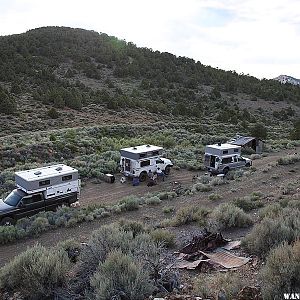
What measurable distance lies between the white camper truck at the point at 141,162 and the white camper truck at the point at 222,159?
3.02 m

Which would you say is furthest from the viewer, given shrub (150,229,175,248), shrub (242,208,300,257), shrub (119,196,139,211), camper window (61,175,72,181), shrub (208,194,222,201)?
camper window (61,175,72,181)

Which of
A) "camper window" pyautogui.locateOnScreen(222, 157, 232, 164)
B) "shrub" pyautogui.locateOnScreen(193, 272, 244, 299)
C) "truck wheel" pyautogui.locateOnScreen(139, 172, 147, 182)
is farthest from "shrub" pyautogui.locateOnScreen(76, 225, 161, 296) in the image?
"camper window" pyautogui.locateOnScreen(222, 157, 232, 164)

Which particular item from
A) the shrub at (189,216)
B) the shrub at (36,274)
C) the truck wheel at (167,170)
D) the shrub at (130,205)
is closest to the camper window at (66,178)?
the shrub at (130,205)

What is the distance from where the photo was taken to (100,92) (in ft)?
194

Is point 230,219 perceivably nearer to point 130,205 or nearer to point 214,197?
point 214,197

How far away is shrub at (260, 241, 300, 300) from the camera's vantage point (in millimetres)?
6223

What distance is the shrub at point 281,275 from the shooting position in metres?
6.22

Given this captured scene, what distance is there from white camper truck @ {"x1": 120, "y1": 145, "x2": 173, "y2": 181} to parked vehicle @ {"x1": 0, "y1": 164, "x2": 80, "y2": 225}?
6.33 meters

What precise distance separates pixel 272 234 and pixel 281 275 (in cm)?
283

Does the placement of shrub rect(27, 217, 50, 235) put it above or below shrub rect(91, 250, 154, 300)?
below

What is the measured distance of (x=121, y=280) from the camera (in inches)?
281

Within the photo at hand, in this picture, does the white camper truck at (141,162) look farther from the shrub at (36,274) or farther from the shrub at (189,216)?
the shrub at (36,274)

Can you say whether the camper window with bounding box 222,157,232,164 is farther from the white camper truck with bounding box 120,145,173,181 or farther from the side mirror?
the side mirror

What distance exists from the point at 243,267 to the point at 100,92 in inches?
2061
